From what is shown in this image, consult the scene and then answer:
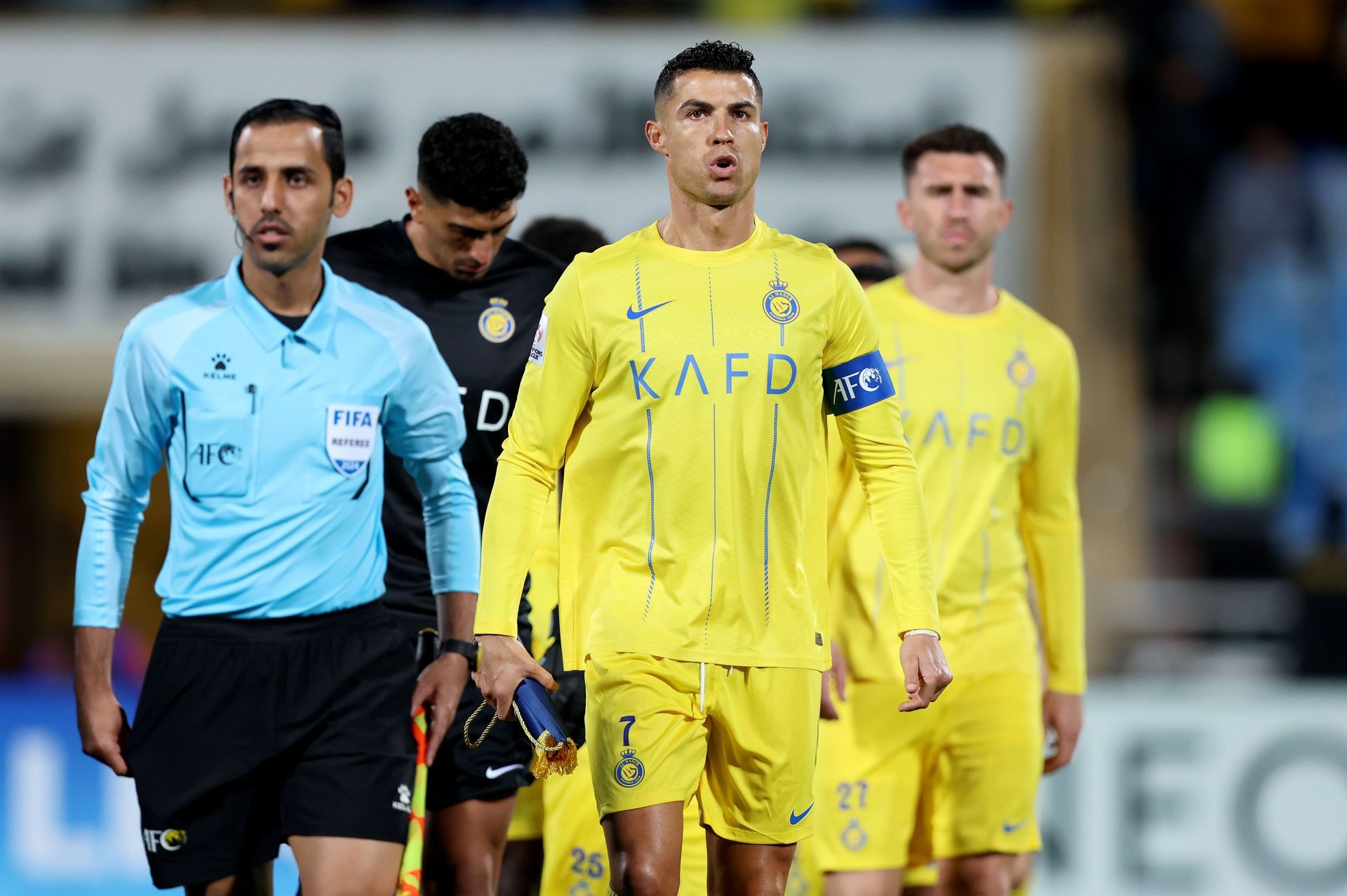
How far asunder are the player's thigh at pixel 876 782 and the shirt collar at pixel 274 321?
7.06ft

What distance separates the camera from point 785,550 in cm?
467

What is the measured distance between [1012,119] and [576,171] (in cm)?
266

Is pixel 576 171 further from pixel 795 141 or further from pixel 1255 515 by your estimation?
pixel 1255 515

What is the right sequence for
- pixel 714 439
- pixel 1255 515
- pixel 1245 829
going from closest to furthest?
pixel 714 439 → pixel 1245 829 → pixel 1255 515

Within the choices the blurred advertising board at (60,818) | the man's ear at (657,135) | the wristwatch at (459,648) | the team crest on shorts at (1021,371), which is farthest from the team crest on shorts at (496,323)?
the blurred advertising board at (60,818)

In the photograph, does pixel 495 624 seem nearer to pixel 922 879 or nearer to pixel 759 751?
pixel 759 751

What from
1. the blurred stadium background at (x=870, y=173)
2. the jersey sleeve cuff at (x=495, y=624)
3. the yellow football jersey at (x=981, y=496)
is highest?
the blurred stadium background at (x=870, y=173)

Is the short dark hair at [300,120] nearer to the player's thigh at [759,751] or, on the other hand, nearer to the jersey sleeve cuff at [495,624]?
the jersey sleeve cuff at [495,624]

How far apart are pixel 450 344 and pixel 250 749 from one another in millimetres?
1442

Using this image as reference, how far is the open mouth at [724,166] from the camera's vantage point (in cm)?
462

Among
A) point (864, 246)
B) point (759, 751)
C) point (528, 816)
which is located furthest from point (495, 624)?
point (864, 246)

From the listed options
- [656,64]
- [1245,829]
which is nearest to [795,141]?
[656,64]

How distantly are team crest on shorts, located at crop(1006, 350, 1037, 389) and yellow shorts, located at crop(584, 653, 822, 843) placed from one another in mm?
1861

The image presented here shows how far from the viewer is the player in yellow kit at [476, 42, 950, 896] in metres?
4.56
